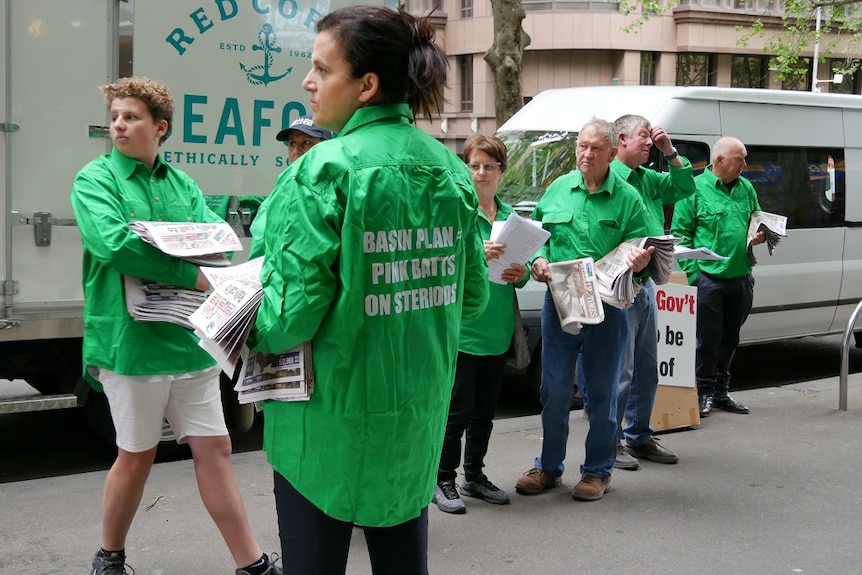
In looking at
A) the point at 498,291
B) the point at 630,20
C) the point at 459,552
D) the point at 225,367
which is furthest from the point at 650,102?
the point at 630,20

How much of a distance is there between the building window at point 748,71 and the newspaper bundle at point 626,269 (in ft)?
101

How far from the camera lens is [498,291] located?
494cm

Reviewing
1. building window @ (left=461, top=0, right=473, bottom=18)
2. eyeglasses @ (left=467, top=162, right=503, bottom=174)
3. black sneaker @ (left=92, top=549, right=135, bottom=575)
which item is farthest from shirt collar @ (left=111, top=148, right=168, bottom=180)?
building window @ (left=461, top=0, right=473, bottom=18)

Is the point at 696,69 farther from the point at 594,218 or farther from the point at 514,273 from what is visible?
the point at 514,273

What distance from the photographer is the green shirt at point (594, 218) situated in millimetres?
5172

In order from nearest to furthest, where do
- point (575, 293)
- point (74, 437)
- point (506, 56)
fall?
point (575, 293)
point (74, 437)
point (506, 56)

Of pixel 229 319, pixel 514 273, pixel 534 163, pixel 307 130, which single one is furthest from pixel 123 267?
pixel 534 163

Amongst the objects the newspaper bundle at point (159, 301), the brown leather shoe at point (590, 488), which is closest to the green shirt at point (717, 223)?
the brown leather shoe at point (590, 488)

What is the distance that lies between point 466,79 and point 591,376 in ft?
95.2

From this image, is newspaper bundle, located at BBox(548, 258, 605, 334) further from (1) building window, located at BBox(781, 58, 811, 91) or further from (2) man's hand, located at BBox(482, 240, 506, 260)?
(1) building window, located at BBox(781, 58, 811, 91)

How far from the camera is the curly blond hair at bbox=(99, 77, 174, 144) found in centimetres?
380

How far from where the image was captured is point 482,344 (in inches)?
193

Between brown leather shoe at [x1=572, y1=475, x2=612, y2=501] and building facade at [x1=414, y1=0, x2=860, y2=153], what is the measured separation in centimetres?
2704

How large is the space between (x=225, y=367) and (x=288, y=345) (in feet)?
0.62
